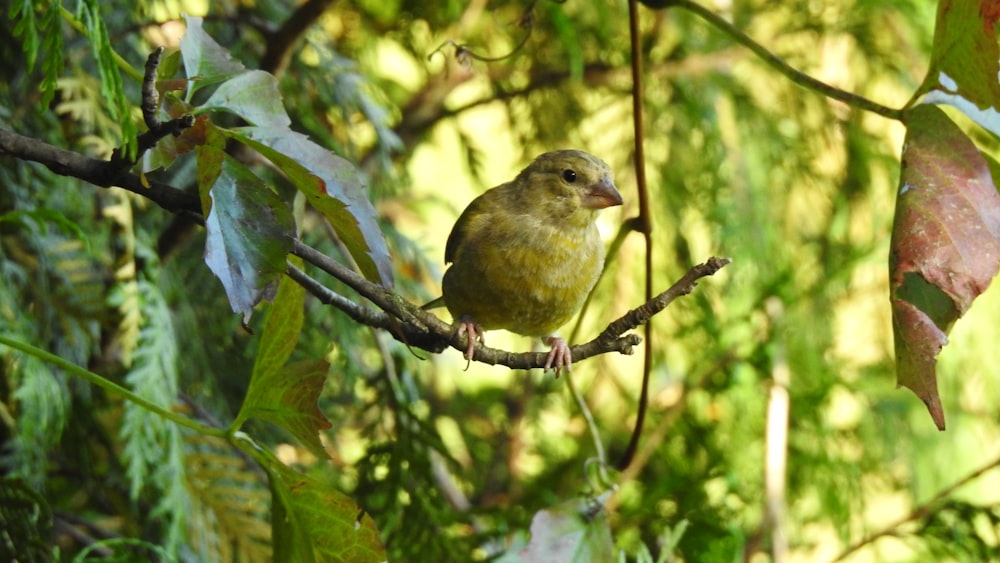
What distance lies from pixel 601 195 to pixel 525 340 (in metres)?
0.95

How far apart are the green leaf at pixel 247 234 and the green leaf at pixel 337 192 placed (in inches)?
1.6

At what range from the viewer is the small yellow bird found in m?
2.18

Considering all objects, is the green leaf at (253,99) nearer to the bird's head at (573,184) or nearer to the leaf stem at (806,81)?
the leaf stem at (806,81)

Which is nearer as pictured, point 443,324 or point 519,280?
point 443,324

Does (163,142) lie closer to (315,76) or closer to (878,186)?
(315,76)

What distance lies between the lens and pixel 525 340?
339 cm

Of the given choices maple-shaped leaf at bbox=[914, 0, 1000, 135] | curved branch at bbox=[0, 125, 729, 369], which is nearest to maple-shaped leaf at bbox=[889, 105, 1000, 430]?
maple-shaped leaf at bbox=[914, 0, 1000, 135]

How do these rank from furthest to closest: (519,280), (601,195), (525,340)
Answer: (525,340), (601,195), (519,280)

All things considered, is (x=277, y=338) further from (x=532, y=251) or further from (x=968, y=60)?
(x=532, y=251)

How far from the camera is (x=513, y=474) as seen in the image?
136 inches

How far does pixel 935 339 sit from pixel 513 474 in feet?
7.60

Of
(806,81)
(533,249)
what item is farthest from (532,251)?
(806,81)

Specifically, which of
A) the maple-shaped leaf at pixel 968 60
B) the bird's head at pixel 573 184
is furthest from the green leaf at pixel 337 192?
the bird's head at pixel 573 184

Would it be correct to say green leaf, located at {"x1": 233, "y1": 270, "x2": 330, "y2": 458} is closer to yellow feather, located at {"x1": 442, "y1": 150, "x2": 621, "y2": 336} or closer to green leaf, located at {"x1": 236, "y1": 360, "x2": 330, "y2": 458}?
green leaf, located at {"x1": 236, "y1": 360, "x2": 330, "y2": 458}
